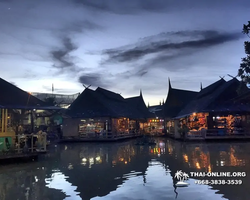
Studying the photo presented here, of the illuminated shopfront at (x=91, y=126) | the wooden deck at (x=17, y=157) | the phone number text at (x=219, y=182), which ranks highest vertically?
the illuminated shopfront at (x=91, y=126)

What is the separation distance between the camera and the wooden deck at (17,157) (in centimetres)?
1202

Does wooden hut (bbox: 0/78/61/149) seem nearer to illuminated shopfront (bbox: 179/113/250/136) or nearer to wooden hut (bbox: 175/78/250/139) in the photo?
wooden hut (bbox: 175/78/250/139)

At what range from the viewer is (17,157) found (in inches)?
488

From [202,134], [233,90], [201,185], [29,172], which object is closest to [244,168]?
[201,185]

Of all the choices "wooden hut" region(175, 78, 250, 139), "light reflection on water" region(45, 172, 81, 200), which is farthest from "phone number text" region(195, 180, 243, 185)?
"wooden hut" region(175, 78, 250, 139)

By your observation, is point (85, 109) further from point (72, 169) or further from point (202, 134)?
point (72, 169)

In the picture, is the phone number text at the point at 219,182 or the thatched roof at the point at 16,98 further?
the thatched roof at the point at 16,98

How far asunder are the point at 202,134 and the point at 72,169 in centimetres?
1572

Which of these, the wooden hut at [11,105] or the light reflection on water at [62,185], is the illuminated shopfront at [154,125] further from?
the light reflection on water at [62,185]

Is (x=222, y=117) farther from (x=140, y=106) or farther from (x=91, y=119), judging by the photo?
(x=140, y=106)

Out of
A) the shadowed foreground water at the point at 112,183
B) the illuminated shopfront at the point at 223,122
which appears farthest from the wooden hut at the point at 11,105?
the illuminated shopfront at the point at 223,122

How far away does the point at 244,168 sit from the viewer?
9.35m

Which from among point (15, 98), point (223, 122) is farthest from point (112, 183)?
point (223, 122)

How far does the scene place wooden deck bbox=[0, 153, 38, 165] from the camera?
12.0 metres
